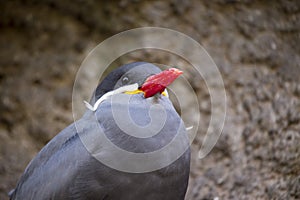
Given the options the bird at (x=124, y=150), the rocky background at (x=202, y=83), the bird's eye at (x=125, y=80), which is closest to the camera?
→ the bird at (x=124, y=150)

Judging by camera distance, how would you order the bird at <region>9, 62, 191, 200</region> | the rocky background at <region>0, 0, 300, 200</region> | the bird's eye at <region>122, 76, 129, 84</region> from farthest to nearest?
1. the rocky background at <region>0, 0, 300, 200</region>
2. the bird's eye at <region>122, 76, 129, 84</region>
3. the bird at <region>9, 62, 191, 200</region>

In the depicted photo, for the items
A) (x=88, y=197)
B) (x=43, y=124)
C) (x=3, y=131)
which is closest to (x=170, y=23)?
(x=43, y=124)

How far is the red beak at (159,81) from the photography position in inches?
117

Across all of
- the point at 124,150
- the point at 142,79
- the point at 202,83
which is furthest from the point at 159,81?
the point at 202,83

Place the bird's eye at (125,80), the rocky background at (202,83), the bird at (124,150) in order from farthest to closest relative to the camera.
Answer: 1. the rocky background at (202,83)
2. the bird's eye at (125,80)
3. the bird at (124,150)

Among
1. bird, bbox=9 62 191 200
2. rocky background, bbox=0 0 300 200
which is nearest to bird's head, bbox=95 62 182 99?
bird, bbox=9 62 191 200

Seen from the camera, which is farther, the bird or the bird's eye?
the bird's eye

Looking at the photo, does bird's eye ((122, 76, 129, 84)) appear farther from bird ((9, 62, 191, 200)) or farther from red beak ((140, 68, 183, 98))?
red beak ((140, 68, 183, 98))

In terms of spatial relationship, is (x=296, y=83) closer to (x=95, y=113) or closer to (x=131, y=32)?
(x=131, y=32)

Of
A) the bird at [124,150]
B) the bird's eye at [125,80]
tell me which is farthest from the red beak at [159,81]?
the bird's eye at [125,80]

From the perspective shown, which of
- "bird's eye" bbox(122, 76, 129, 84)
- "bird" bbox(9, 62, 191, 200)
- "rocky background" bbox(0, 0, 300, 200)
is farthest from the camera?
"rocky background" bbox(0, 0, 300, 200)

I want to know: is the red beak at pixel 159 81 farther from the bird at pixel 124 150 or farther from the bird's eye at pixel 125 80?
the bird's eye at pixel 125 80

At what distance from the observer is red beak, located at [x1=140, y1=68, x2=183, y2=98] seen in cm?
298

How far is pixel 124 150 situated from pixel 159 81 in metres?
0.41
